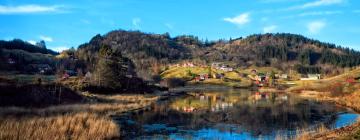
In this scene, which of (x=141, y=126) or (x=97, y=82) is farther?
(x=97, y=82)

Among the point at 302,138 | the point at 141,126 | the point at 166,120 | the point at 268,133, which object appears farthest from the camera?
the point at 166,120

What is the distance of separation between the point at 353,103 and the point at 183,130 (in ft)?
150

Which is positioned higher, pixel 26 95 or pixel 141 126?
pixel 26 95

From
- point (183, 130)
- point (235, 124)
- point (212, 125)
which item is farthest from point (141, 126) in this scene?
point (235, 124)

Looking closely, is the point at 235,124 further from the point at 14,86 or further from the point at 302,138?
the point at 14,86

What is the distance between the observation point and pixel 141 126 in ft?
124

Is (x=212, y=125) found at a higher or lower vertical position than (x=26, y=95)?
lower

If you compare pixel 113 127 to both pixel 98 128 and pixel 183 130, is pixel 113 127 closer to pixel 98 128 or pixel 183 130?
pixel 98 128

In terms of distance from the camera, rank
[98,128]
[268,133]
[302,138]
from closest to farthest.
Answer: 1. [302,138]
2. [98,128]
3. [268,133]

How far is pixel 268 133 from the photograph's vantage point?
3394 centimetres

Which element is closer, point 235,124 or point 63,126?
point 63,126

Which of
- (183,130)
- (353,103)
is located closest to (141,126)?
(183,130)

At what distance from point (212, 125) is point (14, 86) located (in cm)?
2977

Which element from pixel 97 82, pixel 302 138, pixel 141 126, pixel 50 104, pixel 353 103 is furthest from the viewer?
pixel 97 82
